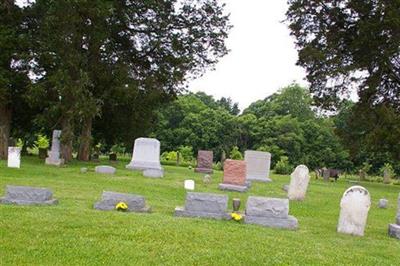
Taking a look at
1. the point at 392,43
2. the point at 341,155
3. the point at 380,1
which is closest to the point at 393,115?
the point at 392,43

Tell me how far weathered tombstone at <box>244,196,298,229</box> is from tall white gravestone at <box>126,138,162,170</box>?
13.9 meters

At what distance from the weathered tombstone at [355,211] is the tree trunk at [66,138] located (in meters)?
17.1

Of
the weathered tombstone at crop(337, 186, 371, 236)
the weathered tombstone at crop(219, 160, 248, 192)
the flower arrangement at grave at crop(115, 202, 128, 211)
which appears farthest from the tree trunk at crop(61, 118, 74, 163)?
the weathered tombstone at crop(337, 186, 371, 236)

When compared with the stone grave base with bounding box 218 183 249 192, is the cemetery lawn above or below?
below

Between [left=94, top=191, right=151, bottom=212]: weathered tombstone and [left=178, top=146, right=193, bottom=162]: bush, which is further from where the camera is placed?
[left=178, top=146, right=193, bottom=162]: bush

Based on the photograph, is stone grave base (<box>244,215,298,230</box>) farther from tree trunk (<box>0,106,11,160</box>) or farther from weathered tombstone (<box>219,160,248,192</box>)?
tree trunk (<box>0,106,11,160</box>)

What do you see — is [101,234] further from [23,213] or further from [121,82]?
[121,82]

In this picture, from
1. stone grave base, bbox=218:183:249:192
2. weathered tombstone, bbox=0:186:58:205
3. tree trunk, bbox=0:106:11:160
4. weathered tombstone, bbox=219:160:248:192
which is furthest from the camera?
tree trunk, bbox=0:106:11:160

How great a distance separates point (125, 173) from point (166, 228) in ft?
41.4

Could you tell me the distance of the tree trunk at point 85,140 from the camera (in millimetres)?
29750

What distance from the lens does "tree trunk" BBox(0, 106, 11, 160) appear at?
90.6 ft

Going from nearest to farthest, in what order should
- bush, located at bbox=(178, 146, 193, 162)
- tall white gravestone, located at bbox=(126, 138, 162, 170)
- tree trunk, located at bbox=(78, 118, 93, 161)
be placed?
tall white gravestone, located at bbox=(126, 138, 162, 170) → tree trunk, located at bbox=(78, 118, 93, 161) → bush, located at bbox=(178, 146, 193, 162)

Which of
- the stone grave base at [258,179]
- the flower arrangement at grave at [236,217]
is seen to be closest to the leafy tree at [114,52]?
the stone grave base at [258,179]

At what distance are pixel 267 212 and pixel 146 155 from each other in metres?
14.6
